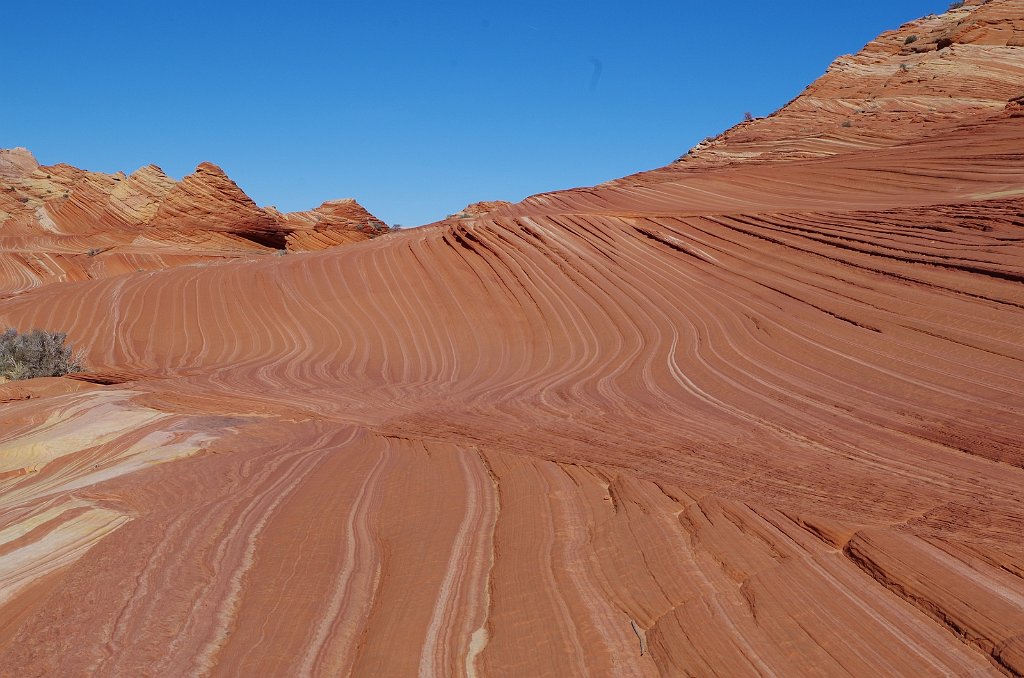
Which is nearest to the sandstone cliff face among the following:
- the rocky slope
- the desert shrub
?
the desert shrub

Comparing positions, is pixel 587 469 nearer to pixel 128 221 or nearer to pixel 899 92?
pixel 899 92

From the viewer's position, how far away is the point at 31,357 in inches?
537

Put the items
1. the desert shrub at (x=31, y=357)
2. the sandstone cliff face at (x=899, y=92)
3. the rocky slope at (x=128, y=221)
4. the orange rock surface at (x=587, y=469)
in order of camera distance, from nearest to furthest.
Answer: the orange rock surface at (x=587, y=469) → the desert shrub at (x=31, y=357) → the sandstone cliff face at (x=899, y=92) → the rocky slope at (x=128, y=221)

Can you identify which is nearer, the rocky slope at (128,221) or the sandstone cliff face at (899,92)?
the sandstone cliff face at (899,92)

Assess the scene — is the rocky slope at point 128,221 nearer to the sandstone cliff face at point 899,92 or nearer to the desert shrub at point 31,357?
the desert shrub at point 31,357

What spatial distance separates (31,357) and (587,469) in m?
12.0

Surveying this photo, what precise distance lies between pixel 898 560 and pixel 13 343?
14840 mm

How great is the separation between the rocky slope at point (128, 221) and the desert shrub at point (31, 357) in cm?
2222

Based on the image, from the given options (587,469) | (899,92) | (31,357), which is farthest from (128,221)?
(587,469)

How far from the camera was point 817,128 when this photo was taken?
2684 centimetres

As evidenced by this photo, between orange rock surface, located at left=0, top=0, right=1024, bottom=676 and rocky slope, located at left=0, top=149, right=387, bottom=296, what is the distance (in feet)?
69.2

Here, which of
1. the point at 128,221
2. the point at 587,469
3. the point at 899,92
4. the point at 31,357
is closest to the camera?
the point at 587,469

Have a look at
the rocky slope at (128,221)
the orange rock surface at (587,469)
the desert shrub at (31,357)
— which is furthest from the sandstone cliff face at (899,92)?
the rocky slope at (128,221)

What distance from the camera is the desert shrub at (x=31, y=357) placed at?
43.7ft
